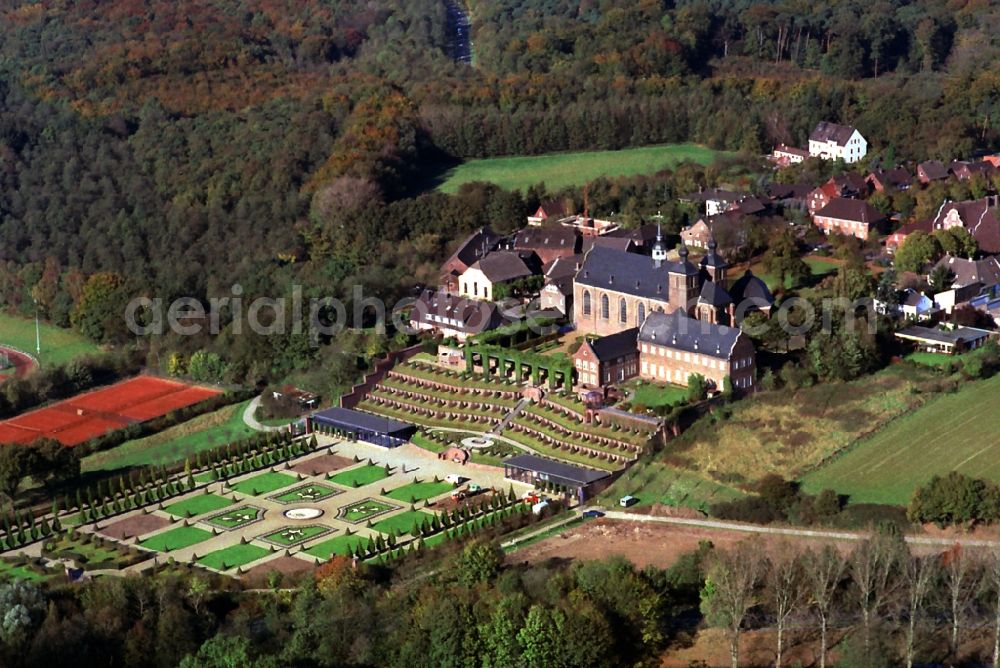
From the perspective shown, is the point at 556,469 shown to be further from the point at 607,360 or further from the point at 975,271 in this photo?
the point at 975,271

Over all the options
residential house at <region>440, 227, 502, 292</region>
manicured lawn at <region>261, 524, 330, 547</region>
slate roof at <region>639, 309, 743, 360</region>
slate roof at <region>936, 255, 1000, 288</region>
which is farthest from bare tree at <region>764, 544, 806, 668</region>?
residential house at <region>440, 227, 502, 292</region>

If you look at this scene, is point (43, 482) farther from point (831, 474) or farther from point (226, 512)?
point (831, 474)

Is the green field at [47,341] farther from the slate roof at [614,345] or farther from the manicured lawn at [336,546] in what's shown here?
the slate roof at [614,345]

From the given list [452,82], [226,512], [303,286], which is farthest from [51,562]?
[452,82]

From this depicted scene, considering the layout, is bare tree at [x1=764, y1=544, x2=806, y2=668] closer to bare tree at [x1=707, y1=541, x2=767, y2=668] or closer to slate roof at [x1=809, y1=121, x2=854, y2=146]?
bare tree at [x1=707, y1=541, x2=767, y2=668]

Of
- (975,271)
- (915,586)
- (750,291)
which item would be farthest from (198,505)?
(975,271)

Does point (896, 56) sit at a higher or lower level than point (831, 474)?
higher

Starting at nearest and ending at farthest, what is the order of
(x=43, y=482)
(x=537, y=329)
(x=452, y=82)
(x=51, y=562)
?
(x=51, y=562) < (x=43, y=482) < (x=537, y=329) < (x=452, y=82)
